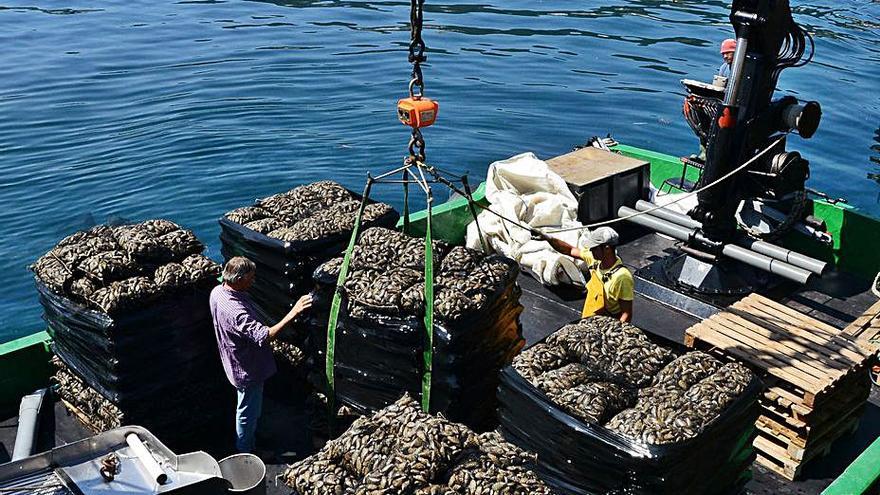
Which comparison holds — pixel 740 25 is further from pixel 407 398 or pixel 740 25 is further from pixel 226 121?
pixel 226 121

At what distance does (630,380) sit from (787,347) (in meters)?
2.32

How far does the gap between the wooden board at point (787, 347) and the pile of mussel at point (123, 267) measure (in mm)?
4678

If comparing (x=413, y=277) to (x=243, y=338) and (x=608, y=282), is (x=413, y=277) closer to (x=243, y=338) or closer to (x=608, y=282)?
(x=243, y=338)

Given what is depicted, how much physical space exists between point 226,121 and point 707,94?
16.1m

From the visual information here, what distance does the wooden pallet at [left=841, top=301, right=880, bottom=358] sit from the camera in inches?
330

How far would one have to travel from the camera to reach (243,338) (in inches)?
254

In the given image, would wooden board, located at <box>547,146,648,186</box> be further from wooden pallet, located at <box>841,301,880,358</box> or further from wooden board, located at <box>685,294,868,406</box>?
wooden pallet, located at <box>841,301,880,358</box>

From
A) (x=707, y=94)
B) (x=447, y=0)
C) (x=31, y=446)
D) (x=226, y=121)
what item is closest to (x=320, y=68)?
(x=226, y=121)

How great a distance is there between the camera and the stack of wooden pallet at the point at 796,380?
654cm

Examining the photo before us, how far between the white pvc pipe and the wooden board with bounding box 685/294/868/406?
15.6ft

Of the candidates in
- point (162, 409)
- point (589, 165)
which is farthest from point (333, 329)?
point (589, 165)

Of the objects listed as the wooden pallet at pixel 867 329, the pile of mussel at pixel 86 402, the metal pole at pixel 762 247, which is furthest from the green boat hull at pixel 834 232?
the pile of mussel at pixel 86 402

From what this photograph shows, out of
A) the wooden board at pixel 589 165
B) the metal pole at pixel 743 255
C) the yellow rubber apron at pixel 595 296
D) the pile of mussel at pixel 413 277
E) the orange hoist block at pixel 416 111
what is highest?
the orange hoist block at pixel 416 111

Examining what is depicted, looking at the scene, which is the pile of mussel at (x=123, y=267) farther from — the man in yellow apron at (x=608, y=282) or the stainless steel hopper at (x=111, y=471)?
the man in yellow apron at (x=608, y=282)
